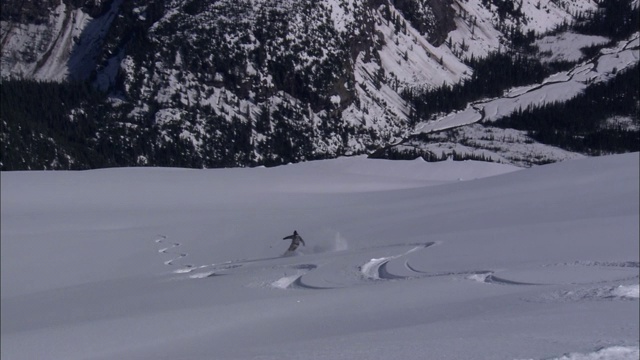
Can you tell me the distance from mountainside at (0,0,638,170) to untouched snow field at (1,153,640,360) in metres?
41.5

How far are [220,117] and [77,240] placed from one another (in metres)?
65.7

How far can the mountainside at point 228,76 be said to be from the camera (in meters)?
78.4

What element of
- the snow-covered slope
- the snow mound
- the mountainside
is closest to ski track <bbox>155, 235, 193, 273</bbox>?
the snow mound

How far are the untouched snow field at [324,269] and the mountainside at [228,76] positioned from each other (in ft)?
136

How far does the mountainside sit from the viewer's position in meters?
78.4

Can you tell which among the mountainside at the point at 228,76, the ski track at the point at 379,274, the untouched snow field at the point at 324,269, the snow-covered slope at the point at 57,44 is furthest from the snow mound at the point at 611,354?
the snow-covered slope at the point at 57,44

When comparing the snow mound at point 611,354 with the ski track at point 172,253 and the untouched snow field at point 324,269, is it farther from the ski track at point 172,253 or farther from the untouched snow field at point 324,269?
Result: the ski track at point 172,253

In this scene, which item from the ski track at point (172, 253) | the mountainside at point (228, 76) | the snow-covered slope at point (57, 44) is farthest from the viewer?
the snow-covered slope at point (57, 44)

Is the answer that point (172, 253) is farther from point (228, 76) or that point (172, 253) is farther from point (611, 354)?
point (228, 76)

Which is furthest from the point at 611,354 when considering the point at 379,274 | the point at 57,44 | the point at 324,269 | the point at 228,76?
the point at 57,44

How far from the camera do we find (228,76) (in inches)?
3546

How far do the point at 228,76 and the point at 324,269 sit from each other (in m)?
78.2

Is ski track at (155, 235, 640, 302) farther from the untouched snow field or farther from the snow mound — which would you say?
the snow mound

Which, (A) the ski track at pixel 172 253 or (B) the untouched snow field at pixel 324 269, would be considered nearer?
(B) the untouched snow field at pixel 324 269
